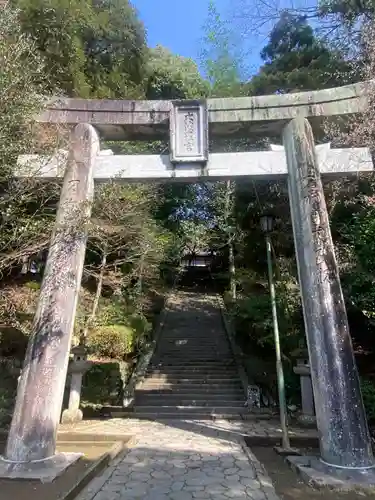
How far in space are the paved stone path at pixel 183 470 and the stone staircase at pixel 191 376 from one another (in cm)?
221

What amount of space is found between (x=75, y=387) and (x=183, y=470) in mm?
4759

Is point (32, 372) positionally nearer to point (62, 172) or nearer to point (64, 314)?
point (64, 314)

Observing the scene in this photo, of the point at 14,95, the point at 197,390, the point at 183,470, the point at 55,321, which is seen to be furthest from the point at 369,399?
the point at 14,95

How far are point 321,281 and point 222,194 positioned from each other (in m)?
18.2

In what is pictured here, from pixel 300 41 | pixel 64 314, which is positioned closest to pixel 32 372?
pixel 64 314

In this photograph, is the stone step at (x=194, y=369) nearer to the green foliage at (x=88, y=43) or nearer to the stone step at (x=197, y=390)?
the stone step at (x=197, y=390)

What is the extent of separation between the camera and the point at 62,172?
732cm

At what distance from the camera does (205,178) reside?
7453 millimetres

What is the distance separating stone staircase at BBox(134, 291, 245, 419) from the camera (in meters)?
10.7

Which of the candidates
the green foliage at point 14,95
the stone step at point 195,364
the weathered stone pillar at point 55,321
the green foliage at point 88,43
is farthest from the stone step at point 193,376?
the green foliage at point 88,43

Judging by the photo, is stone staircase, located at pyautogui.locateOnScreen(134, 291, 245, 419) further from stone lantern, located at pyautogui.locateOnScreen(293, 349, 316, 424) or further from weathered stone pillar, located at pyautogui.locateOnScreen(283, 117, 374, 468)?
weathered stone pillar, located at pyautogui.locateOnScreen(283, 117, 374, 468)

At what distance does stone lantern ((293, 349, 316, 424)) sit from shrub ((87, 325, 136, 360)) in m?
5.96

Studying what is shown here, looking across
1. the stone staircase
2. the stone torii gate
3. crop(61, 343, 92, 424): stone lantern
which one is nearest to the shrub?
the stone staircase

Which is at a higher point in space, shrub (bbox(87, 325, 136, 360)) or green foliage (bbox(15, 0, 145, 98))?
green foliage (bbox(15, 0, 145, 98))
